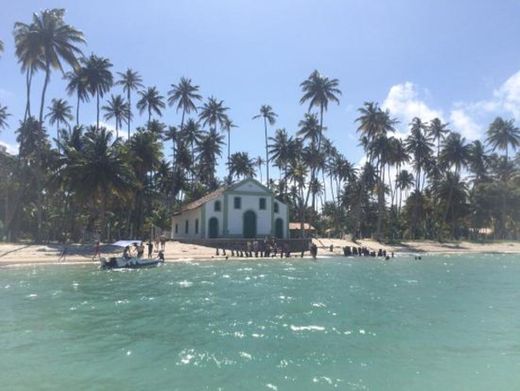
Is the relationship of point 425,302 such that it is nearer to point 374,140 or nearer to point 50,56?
point 50,56

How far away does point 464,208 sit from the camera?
7931 centimetres

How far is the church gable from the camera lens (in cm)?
5569

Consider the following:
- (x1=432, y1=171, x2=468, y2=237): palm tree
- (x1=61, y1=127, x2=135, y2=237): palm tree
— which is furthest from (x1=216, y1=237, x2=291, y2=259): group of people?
(x1=432, y1=171, x2=468, y2=237): palm tree

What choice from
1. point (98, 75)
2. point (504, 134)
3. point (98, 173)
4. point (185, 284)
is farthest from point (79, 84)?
point (504, 134)

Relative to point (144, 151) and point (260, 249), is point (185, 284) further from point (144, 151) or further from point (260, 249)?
point (144, 151)

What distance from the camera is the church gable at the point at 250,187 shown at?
55.7m

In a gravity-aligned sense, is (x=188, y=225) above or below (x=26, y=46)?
below

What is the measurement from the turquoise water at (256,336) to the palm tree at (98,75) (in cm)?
4118

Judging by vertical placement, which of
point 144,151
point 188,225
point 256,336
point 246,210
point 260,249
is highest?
point 144,151

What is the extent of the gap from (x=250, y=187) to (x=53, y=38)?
84.7ft

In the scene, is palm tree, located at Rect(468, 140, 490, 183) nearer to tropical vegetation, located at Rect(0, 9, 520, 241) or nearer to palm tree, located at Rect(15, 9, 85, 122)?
tropical vegetation, located at Rect(0, 9, 520, 241)

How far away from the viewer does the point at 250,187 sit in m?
56.4

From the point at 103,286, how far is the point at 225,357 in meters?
14.4

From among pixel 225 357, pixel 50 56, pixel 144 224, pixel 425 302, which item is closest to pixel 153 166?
pixel 144 224
